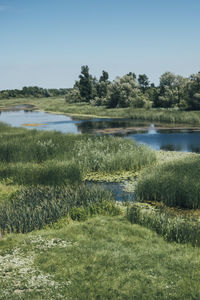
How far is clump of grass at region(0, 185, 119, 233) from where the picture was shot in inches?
453

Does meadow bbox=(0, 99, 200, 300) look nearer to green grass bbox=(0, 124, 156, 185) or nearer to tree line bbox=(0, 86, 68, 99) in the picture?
green grass bbox=(0, 124, 156, 185)

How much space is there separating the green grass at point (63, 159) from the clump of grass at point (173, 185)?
4.04 m

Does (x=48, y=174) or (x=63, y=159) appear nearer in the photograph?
(x=48, y=174)

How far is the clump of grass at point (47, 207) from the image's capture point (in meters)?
11.5

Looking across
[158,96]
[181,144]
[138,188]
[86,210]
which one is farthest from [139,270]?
[158,96]

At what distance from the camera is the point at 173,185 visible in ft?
49.2

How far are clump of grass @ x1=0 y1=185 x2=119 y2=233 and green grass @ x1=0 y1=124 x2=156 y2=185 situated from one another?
304 centimetres

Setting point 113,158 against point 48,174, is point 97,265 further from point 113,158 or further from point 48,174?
point 113,158

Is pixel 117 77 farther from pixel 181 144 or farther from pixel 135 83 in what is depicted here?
pixel 181 144

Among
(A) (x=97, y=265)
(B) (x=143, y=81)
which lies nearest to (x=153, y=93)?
(B) (x=143, y=81)

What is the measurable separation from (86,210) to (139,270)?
480 cm

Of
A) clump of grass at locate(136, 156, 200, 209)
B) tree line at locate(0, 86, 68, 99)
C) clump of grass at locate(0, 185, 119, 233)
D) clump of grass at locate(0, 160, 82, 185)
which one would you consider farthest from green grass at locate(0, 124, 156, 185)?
tree line at locate(0, 86, 68, 99)

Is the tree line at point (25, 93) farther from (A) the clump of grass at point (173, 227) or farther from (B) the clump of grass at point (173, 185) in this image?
(A) the clump of grass at point (173, 227)

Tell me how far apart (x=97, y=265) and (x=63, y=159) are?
538 inches
